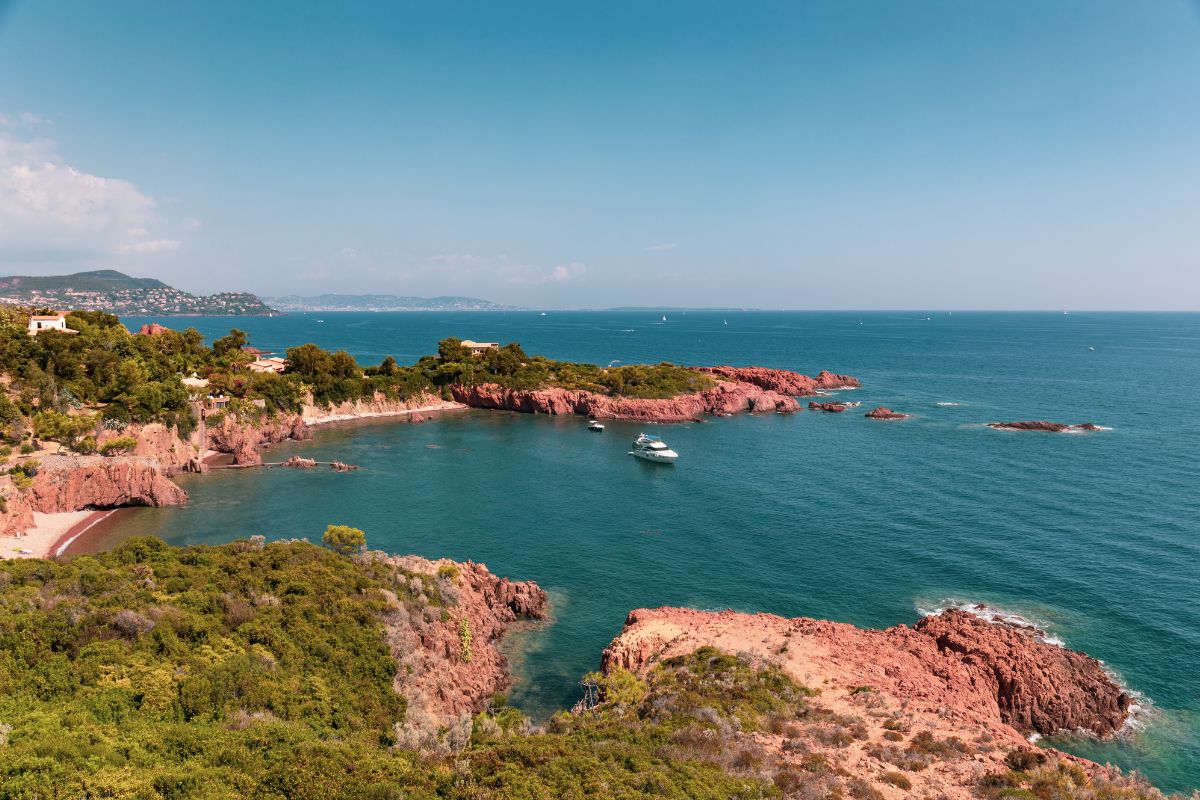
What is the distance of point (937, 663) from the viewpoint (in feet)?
98.2

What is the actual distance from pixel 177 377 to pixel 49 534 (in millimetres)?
29266

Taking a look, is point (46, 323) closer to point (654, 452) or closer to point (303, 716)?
point (654, 452)

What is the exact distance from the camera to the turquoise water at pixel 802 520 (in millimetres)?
35125

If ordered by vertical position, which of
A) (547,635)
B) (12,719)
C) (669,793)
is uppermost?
Result: (12,719)

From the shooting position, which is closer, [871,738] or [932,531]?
[871,738]

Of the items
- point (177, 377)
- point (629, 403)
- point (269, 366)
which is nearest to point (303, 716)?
point (177, 377)

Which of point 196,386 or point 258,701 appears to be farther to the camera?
point 196,386

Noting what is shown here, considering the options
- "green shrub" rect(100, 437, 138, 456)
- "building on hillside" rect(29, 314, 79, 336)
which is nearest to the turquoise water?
"green shrub" rect(100, 437, 138, 456)

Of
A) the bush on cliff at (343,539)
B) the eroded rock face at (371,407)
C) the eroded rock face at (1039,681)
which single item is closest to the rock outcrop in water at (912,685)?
the eroded rock face at (1039,681)

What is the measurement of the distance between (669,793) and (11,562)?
28756 mm

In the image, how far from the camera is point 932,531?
160ft

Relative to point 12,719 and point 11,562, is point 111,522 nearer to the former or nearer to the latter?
point 11,562

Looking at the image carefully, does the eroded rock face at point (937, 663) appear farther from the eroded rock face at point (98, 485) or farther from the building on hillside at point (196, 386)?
the building on hillside at point (196, 386)

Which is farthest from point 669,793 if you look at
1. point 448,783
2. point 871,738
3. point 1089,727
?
point 1089,727
